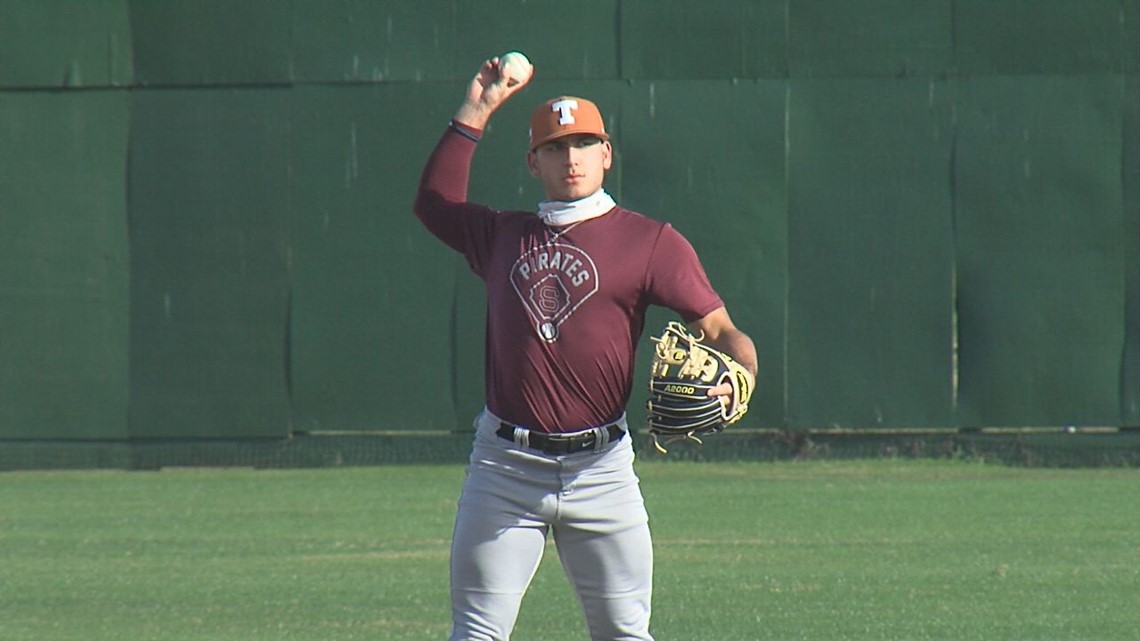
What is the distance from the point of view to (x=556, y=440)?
4.76 meters

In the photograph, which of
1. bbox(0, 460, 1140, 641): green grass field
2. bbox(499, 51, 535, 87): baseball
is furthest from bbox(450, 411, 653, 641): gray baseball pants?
bbox(0, 460, 1140, 641): green grass field

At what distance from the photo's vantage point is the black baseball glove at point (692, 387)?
4.82 meters

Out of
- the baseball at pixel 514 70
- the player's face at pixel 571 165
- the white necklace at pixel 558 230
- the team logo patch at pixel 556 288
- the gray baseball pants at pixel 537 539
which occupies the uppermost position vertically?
the baseball at pixel 514 70

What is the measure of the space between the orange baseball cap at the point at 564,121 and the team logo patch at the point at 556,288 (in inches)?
12.3

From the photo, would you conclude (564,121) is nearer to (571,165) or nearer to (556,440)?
(571,165)

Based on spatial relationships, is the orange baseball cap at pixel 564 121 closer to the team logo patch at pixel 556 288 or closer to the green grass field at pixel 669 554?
the team logo patch at pixel 556 288

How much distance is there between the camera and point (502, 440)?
4797 mm

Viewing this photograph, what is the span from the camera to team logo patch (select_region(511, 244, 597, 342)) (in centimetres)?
477

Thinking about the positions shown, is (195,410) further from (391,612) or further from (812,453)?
(391,612)

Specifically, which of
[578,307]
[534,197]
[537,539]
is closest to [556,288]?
[578,307]

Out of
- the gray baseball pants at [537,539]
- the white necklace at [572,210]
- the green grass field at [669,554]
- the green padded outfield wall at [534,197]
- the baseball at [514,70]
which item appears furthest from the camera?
the green padded outfield wall at [534,197]

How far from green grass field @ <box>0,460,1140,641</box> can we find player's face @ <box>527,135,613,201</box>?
269cm

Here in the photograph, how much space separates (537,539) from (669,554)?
4739 mm

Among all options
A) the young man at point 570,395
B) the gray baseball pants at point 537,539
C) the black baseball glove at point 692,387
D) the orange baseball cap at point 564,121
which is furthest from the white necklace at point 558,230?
Result: the gray baseball pants at point 537,539
